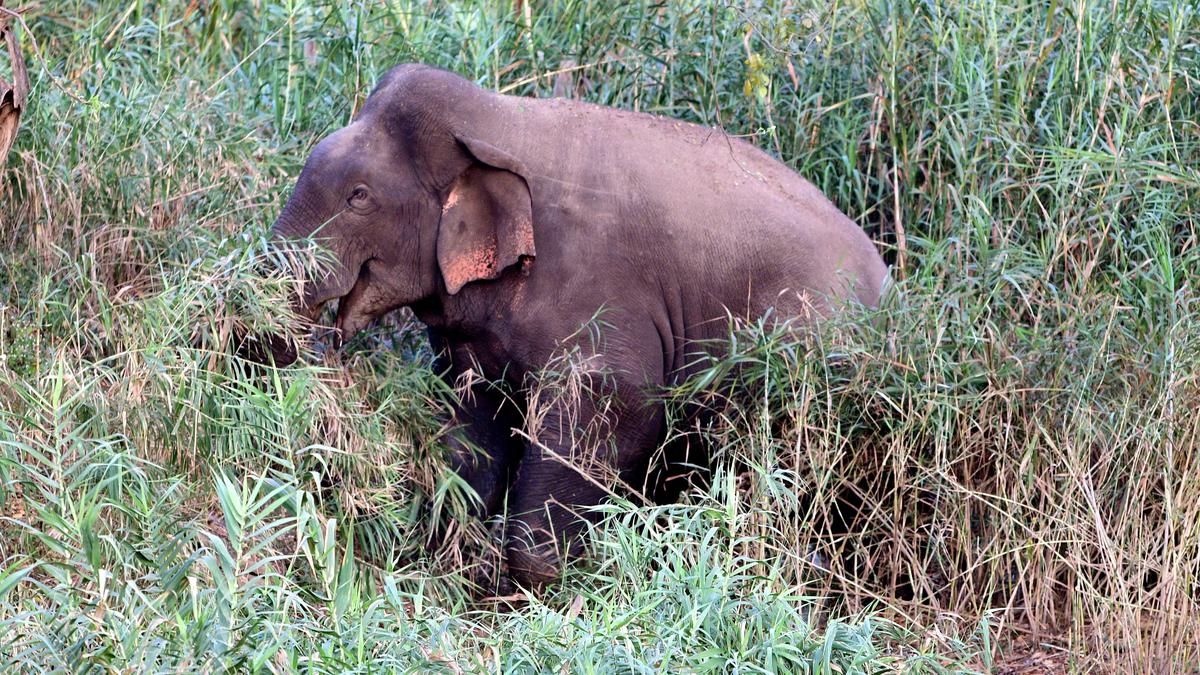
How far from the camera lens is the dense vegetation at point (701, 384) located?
11.9ft

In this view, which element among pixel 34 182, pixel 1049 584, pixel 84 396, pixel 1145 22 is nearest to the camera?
pixel 84 396

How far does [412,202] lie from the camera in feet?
17.3

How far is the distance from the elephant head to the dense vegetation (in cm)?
23

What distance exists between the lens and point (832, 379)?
189 inches

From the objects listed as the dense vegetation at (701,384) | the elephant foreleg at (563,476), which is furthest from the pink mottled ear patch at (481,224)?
the elephant foreleg at (563,476)

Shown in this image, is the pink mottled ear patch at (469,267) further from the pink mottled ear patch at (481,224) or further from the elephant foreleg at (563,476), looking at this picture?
the elephant foreleg at (563,476)

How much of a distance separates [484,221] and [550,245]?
0.23 metres

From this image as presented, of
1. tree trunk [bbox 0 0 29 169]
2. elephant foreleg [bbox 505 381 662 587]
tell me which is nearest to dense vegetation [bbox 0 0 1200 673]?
elephant foreleg [bbox 505 381 662 587]

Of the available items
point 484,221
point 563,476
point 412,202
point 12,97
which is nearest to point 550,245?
point 484,221

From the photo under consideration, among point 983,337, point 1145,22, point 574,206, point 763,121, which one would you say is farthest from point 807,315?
point 1145,22

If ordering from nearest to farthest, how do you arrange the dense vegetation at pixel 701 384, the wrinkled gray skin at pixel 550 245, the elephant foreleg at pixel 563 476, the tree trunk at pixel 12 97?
the dense vegetation at pixel 701 384 < the tree trunk at pixel 12 97 < the elephant foreleg at pixel 563 476 < the wrinkled gray skin at pixel 550 245

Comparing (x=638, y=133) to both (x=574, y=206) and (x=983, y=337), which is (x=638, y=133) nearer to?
(x=574, y=206)

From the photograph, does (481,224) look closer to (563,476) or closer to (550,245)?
(550,245)

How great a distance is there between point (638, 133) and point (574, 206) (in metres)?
0.38
